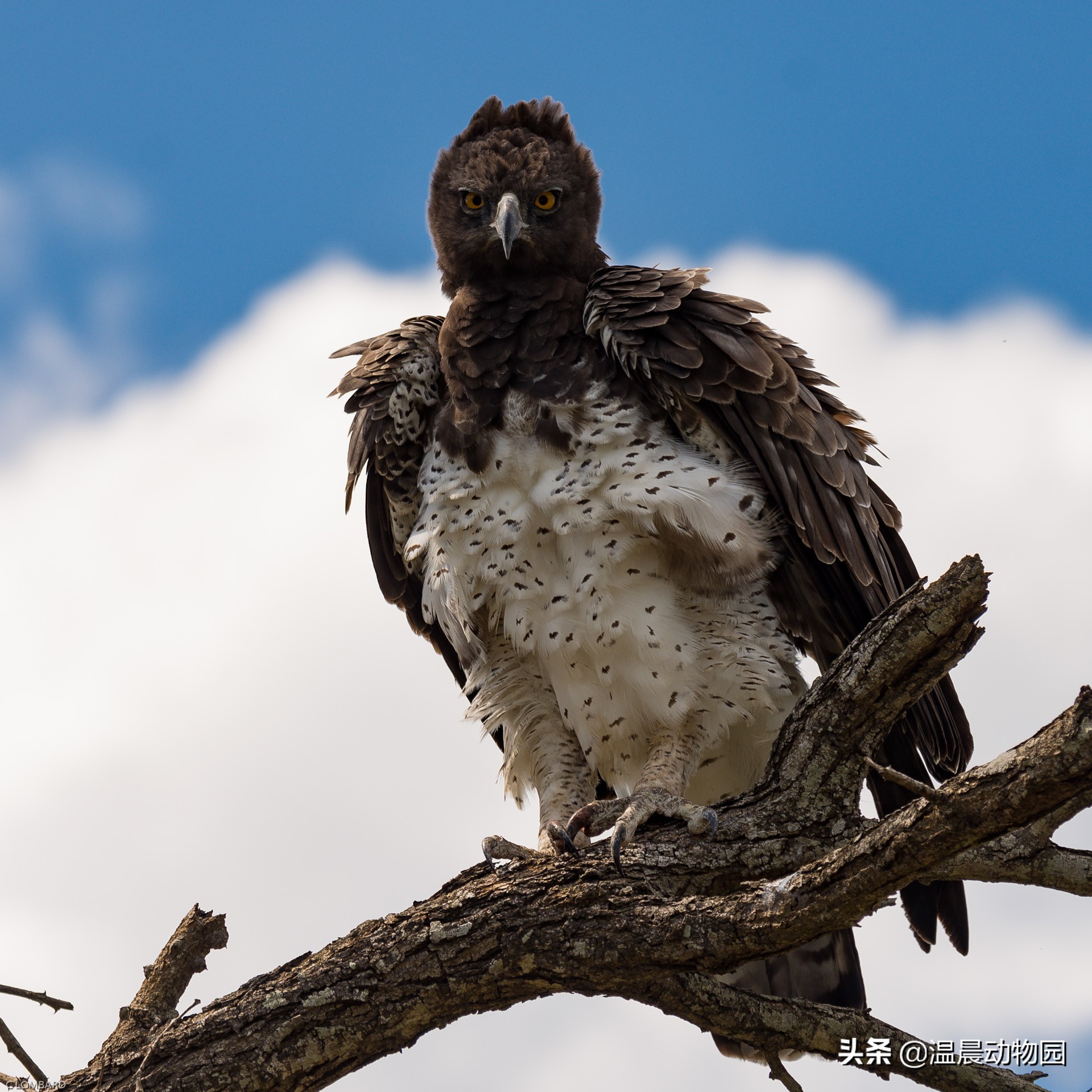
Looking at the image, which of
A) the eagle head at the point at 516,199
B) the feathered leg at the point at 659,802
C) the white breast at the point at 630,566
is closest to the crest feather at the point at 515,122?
the eagle head at the point at 516,199

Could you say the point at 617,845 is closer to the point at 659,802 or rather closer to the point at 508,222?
the point at 659,802

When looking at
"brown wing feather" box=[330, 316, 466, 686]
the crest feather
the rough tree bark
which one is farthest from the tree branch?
the crest feather

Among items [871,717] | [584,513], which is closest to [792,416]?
[584,513]

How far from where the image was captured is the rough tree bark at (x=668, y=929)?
3346 mm

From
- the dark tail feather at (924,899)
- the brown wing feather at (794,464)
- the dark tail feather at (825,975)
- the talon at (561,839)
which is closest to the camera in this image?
the talon at (561,839)

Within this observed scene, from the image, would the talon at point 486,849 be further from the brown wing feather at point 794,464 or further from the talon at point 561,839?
the brown wing feather at point 794,464

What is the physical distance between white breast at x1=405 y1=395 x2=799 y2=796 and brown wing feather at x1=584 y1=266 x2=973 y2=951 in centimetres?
15

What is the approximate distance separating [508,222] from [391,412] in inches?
39.1

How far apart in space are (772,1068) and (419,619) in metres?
3.10

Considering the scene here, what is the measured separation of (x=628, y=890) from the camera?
12.9ft

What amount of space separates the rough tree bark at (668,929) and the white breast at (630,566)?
930mm

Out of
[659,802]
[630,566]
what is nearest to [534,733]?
[630,566]

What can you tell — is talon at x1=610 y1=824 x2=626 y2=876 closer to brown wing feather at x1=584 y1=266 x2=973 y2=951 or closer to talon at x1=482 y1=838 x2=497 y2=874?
talon at x1=482 y1=838 x2=497 y2=874

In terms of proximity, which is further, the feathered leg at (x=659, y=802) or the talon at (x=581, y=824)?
the talon at (x=581, y=824)
